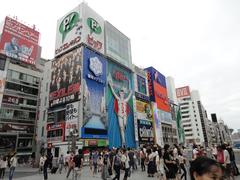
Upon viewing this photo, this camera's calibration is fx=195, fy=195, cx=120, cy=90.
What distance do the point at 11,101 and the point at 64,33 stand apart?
59.4ft

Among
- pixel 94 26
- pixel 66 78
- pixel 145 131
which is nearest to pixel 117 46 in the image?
pixel 94 26

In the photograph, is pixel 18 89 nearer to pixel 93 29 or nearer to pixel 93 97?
pixel 93 97

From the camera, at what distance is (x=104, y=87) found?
130 ft

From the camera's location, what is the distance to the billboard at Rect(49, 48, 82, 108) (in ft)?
116

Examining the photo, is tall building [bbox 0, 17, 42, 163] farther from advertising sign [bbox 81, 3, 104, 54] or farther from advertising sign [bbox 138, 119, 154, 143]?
advertising sign [bbox 138, 119, 154, 143]

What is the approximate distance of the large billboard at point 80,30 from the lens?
3900cm

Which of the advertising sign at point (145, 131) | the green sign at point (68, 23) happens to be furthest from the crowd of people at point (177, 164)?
the green sign at point (68, 23)

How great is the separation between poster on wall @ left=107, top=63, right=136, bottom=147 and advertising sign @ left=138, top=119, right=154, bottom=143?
3246mm

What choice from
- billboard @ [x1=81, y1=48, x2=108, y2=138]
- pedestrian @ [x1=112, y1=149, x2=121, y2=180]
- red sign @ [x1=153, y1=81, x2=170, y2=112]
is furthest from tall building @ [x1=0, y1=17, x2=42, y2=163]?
pedestrian @ [x1=112, y1=149, x2=121, y2=180]

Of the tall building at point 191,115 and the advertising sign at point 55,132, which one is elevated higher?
the tall building at point 191,115

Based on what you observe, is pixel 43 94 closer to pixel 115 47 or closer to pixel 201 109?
pixel 115 47

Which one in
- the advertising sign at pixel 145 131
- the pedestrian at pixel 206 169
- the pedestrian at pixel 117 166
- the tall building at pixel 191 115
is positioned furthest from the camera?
the tall building at pixel 191 115

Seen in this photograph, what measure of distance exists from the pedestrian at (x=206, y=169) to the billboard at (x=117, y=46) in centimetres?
4223

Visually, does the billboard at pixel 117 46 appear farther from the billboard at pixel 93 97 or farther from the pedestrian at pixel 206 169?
the pedestrian at pixel 206 169
